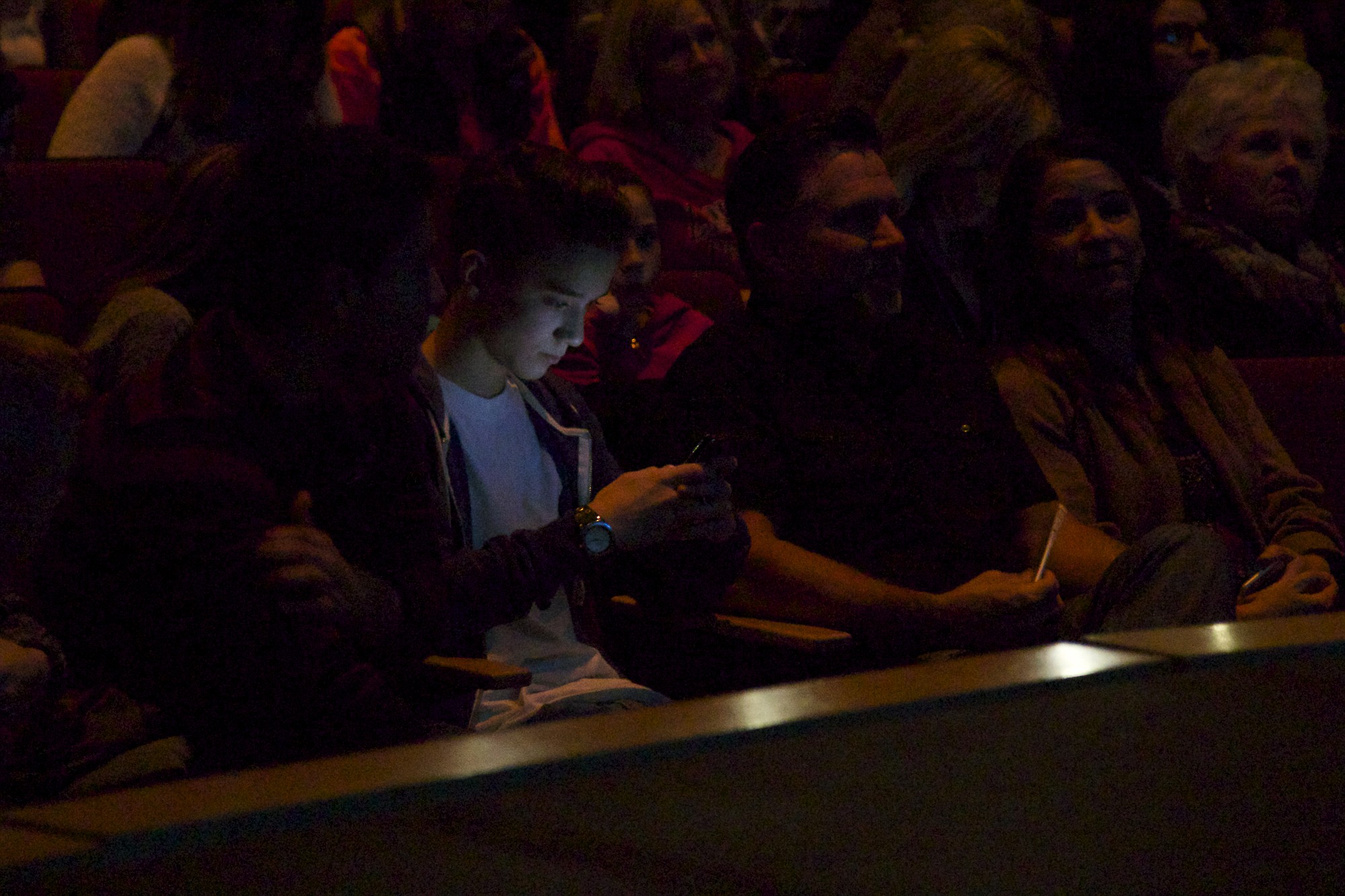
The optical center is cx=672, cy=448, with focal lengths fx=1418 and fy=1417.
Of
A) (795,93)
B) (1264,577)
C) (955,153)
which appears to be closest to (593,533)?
(1264,577)

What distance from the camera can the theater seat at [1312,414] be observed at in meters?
2.18

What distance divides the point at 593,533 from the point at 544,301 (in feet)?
0.87

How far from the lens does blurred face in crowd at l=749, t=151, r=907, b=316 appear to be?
178 centimetres

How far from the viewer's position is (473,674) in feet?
3.94

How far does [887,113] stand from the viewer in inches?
91.4

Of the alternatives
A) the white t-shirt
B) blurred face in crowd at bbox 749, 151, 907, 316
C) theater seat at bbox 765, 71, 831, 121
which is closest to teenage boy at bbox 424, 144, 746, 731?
the white t-shirt

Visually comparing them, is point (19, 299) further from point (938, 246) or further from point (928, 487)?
point (938, 246)

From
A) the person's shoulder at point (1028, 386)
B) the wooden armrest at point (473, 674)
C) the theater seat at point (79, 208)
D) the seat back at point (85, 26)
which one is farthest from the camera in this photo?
the seat back at point (85, 26)

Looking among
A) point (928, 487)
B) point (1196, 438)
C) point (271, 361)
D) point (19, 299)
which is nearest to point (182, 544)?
point (271, 361)

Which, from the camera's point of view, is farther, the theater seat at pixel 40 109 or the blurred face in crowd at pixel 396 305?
the theater seat at pixel 40 109

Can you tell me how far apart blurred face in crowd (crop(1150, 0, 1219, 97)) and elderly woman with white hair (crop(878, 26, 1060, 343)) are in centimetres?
103

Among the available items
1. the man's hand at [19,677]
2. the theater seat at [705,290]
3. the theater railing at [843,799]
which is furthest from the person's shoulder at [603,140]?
the theater railing at [843,799]

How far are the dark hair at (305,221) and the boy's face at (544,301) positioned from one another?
239 millimetres

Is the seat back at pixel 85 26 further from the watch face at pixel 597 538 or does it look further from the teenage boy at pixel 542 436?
the watch face at pixel 597 538
